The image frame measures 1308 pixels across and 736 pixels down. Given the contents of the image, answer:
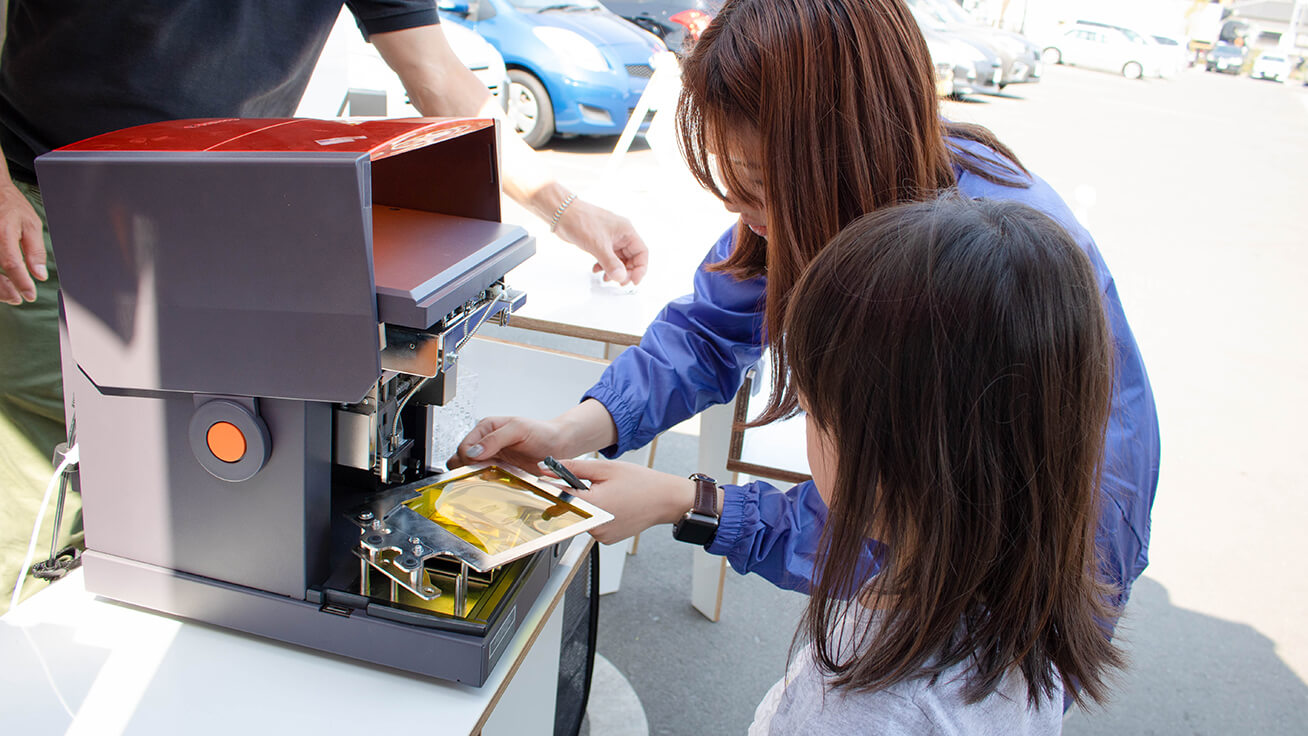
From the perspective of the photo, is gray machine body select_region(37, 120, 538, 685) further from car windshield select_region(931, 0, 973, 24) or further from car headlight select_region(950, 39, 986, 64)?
car windshield select_region(931, 0, 973, 24)

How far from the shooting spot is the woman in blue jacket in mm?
969

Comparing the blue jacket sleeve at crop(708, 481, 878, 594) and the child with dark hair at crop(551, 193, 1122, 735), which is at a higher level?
the child with dark hair at crop(551, 193, 1122, 735)

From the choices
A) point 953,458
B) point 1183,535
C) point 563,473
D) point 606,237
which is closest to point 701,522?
point 563,473

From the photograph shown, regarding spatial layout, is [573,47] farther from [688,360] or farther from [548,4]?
[688,360]

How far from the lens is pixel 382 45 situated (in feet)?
5.63

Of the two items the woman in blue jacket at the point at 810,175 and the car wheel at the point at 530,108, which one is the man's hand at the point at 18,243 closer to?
the woman in blue jacket at the point at 810,175

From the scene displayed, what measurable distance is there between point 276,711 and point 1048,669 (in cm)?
70

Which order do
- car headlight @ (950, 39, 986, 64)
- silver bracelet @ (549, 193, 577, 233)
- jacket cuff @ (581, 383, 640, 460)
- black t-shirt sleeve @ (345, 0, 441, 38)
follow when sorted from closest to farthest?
jacket cuff @ (581, 383, 640, 460)
black t-shirt sleeve @ (345, 0, 441, 38)
silver bracelet @ (549, 193, 577, 233)
car headlight @ (950, 39, 986, 64)

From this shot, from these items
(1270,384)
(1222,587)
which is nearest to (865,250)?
(1222,587)

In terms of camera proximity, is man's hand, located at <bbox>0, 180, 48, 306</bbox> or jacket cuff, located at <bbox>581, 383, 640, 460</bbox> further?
jacket cuff, located at <bbox>581, 383, 640, 460</bbox>

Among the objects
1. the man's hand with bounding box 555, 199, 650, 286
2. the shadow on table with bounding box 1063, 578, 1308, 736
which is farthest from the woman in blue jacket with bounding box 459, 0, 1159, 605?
the shadow on table with bounding box 1063, 578, 1308, 736

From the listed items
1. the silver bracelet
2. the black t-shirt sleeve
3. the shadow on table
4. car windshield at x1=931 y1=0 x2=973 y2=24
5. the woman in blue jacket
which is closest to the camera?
the woman in blue jacket

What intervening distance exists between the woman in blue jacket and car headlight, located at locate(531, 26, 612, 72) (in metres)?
Result: 4.90

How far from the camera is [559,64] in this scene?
568cm
